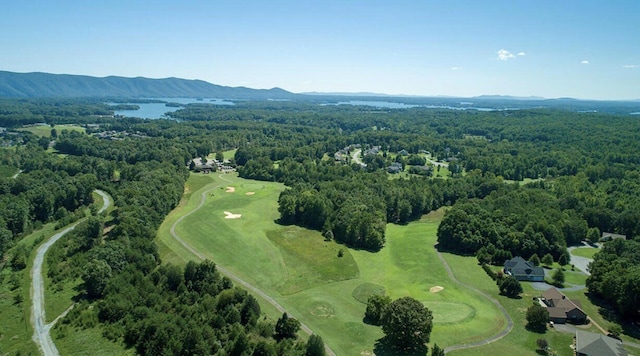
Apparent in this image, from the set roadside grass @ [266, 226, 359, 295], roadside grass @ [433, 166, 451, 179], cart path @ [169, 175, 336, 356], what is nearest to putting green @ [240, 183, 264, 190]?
cart path @ [169, 175, 336, 356]

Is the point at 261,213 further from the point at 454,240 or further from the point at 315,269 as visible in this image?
→ the point at 454,240

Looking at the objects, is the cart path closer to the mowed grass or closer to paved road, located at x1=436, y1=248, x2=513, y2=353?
the mowed grass

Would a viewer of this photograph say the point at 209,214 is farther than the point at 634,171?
No

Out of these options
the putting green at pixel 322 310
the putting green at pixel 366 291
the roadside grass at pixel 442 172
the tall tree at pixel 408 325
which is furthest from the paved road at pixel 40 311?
the roadside grass at pixel 442 172

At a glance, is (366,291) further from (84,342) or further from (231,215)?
(231,215)

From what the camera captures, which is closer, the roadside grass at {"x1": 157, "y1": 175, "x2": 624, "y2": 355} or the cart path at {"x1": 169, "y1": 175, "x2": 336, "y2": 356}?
the roadside grass at {"x1": 157, "y1": 175, "x2": 624, "y2": 355}

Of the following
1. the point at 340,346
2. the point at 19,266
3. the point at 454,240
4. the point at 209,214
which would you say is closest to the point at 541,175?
the point at 454,240

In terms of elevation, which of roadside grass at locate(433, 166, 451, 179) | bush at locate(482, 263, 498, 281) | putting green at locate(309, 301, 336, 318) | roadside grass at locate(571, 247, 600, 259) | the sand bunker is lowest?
roadside grass at locate(433, 166, 451, 179)
